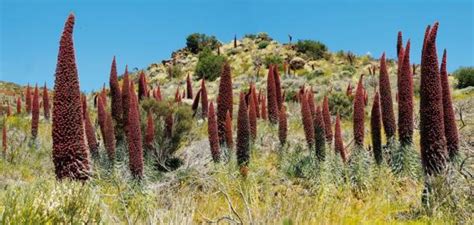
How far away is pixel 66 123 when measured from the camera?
5676 mm

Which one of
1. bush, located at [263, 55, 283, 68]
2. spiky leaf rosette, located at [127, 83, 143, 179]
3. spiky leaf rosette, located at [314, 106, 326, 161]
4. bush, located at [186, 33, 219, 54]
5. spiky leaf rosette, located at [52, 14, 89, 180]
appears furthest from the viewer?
bush, located at [186, 33, 219, 54]

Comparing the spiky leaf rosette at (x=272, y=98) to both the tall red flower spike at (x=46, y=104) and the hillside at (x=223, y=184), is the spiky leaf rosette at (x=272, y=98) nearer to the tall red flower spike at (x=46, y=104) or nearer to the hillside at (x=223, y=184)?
the hillside at (x=223, y=184)

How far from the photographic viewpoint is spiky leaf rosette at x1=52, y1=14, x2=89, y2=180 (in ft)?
18.4

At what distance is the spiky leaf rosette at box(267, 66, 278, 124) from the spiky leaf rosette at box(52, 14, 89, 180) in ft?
32.7

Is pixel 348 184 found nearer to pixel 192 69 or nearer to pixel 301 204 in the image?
pixel 301 204

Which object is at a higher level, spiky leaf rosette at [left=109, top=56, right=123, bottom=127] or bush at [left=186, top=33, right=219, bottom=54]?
bush at [left=186, top=33, right=219, bottom=54]

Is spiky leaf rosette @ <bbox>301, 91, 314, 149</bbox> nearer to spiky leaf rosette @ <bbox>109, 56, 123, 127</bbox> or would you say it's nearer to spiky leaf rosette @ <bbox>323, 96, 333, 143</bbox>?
spiky leaf rosette @ <bbox>323, 96, 333, 143</bbox>

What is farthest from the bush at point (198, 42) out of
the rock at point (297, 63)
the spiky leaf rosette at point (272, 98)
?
the spiky leaf rosette at point (272, 98)

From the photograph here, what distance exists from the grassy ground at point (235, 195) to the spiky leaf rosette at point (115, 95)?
238 cm

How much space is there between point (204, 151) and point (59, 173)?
10.4 meters

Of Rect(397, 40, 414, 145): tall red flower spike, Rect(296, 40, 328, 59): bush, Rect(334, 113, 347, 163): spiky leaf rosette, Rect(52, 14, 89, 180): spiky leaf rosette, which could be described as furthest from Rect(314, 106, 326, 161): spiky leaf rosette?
Rect(296, 40, 328, 59): bush

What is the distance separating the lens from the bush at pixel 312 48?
167 ft

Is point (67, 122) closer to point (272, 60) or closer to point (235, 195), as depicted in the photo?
point (235, 195)

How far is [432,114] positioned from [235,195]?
3.65 m
